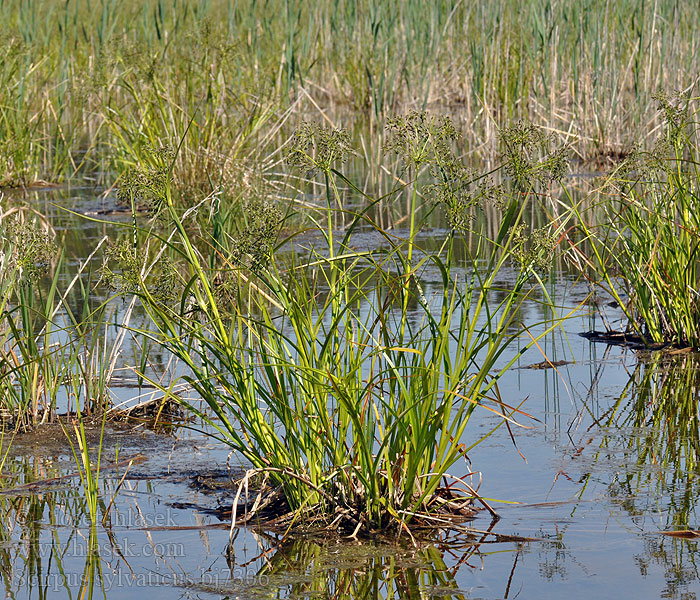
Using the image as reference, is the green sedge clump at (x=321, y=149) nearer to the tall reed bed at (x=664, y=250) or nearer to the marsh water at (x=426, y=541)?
the marsh water at (x=426, y=541)

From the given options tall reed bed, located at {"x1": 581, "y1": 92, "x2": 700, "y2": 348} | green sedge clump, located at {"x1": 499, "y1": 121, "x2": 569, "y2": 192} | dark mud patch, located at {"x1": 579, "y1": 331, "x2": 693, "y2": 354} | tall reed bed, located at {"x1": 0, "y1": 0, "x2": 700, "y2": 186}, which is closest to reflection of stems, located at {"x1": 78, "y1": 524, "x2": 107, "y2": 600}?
Result: green sedge clump, located at {"x1": 499, "y1": 121, "x2": 569, "y2": 192}

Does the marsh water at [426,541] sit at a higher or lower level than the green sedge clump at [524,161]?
lower

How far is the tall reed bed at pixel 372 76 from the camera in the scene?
9.37 m

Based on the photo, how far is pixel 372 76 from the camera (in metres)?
13.1

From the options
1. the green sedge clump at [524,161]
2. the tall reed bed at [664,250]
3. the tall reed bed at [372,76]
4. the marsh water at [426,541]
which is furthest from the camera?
the tall reed bed at [372,76]

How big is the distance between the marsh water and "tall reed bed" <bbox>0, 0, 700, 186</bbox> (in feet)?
14.9

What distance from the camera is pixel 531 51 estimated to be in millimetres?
11500

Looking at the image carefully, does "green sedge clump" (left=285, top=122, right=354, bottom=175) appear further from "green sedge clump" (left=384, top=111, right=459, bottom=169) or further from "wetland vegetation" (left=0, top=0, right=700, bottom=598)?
"green sedge clump" (left=384, top=111, right=459, bottom=169)

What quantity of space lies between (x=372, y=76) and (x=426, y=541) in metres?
10.4

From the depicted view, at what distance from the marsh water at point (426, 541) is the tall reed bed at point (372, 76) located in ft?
14.9

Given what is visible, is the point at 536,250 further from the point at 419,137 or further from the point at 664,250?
the point at 664,250

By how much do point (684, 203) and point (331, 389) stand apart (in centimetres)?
255

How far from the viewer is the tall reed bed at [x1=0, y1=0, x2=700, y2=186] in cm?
937

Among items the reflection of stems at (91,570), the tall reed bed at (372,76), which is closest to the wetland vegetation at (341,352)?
the reflection of stems at (91,570)
